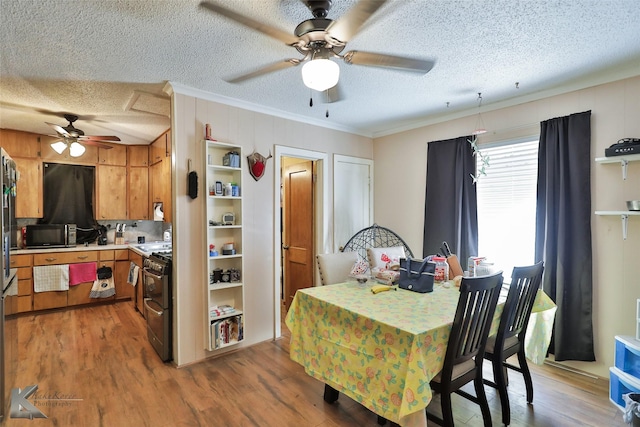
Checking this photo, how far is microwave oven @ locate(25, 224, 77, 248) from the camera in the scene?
4.30m

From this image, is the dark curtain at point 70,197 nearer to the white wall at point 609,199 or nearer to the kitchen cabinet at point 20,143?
the kitchen cabinet at point 20,143

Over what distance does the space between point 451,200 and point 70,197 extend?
5.23 meters

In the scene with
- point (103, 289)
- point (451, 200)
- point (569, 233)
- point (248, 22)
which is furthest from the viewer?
point (103, 289)

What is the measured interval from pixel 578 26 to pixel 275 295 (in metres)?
3.29

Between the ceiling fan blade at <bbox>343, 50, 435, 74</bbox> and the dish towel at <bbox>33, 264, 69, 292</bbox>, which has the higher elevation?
the ceiling fan blade at <bbox>343, 50, 435, 74</bbox>

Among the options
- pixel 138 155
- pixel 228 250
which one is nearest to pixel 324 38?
pixel 228 250

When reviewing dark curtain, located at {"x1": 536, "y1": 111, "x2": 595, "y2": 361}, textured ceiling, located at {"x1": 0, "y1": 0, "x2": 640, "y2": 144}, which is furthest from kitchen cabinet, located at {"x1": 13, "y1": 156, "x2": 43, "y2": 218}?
dark curtain, located at {"x1": 536, "y1": 111, "x2": 595, "y2": 361}

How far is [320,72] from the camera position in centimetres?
161

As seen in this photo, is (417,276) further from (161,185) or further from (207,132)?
(161,185)

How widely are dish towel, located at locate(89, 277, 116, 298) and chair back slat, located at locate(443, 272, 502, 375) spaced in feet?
15.6

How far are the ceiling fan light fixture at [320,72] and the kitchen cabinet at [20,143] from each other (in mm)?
4676

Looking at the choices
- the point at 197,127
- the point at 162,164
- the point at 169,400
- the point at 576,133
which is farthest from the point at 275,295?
the point at 576,133

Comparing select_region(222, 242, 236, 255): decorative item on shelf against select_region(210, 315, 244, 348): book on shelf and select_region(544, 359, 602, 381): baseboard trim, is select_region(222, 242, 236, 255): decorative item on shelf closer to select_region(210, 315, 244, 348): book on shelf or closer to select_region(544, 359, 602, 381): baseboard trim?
select_region(210, 315, 244, 348): book on shelf

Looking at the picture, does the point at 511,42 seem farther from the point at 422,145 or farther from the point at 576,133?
the point at 422,145
